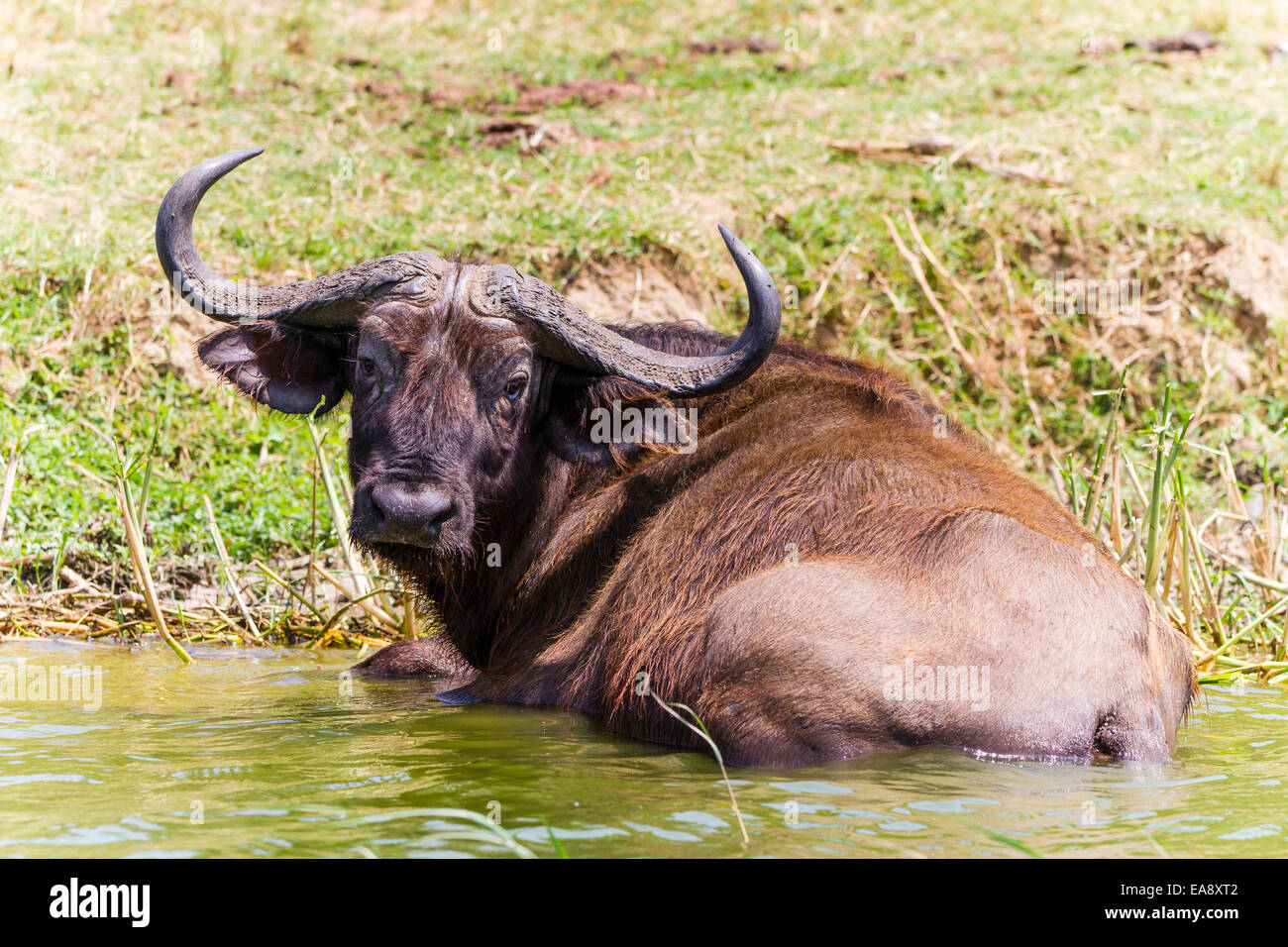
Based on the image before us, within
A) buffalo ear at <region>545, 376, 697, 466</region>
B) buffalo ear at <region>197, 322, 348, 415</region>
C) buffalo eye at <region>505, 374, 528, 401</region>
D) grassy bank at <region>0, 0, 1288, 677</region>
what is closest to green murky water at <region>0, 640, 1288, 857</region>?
buffalo ear at <region>545, 376, 697, 466</region>

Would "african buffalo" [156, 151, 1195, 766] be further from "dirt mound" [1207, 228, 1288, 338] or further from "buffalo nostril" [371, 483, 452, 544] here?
"dirt mound" [1207, 228, 1288, 338]

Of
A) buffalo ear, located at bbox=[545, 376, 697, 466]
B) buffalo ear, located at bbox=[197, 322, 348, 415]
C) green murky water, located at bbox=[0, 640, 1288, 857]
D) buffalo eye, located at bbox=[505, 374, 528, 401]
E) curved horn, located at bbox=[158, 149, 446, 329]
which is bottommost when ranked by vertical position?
green murky water, located at bbox=[0, 640, 1288, 857]

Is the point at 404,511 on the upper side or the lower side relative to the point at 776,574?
upper

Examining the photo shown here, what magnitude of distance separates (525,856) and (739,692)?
1.25 m

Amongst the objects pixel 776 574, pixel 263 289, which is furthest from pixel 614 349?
pixel 263 289

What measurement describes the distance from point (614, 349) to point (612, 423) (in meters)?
0.31

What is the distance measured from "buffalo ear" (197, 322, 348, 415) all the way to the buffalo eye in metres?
0.89

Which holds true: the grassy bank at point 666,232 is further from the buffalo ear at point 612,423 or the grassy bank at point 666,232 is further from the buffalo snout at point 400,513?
the buffalo snout at point 400,513

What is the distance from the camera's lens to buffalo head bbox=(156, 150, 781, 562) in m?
5.30

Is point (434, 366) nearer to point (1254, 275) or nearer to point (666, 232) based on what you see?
point (666, 232)

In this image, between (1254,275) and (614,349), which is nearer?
(614,349)

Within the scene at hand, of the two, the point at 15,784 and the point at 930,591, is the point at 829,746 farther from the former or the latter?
the point at 15,784

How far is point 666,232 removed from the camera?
412 inches

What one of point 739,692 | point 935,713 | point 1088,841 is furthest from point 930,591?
point 1088,841
